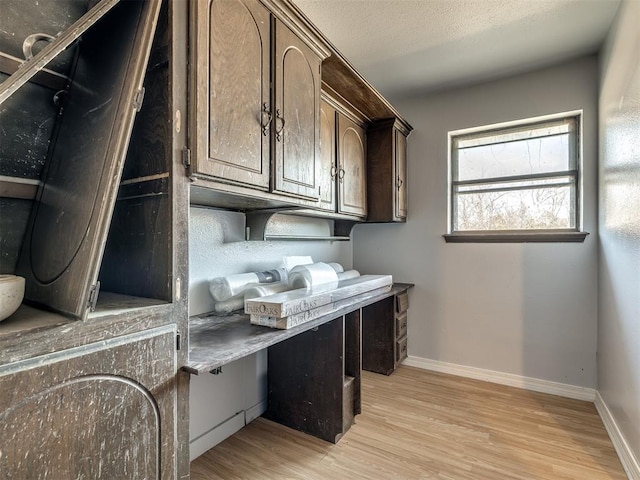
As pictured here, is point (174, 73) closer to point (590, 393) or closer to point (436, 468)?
point (436, 468)

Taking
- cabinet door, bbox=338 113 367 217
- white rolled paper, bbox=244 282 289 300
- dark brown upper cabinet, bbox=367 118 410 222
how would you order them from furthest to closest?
dark brown upper cabinet, bbox=367 118 410 222 → cabinet door, bbox=338 113 367 217 → white rolled paper, bbox=244 282 289 300

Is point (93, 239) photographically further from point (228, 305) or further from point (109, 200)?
point (228, 305)

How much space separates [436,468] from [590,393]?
158 centimetres

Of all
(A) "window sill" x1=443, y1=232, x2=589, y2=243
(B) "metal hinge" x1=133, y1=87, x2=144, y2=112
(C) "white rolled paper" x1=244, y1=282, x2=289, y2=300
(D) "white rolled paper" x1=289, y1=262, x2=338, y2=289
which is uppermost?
(B) "metal hinge" x1=133, y1=87, x2=144, y2=112

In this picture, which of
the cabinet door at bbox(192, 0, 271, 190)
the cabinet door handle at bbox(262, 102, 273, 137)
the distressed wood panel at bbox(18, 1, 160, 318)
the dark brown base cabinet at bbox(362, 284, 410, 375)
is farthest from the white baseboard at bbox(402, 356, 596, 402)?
the distressed wood panel at bbox(18, 1, 160, 318)

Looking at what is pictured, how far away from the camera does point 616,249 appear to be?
192cm


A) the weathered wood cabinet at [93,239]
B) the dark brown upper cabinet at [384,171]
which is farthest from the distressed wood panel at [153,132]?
the dark brown upper cabinet at [384,171]

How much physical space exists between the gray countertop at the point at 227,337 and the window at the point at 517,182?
5.41 ft

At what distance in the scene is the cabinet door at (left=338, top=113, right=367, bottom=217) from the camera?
242 centimetres

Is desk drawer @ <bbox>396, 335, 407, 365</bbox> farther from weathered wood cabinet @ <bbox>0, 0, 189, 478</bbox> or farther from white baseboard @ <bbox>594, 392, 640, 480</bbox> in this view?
weathered wood cabinet @ <bbox>0, 0, 189, 478</bbox>

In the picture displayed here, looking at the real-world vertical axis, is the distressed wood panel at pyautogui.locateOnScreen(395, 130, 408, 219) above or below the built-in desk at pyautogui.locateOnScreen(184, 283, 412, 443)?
above

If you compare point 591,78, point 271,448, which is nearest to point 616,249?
point 591,78

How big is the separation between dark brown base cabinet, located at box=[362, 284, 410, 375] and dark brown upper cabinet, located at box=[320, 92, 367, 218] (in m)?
0.82

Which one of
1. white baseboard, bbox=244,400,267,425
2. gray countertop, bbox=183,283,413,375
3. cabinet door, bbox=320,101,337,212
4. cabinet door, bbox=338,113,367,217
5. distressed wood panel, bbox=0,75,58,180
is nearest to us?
distressed wood panel, bbox=0,75,58,180
